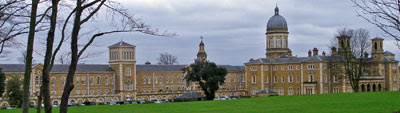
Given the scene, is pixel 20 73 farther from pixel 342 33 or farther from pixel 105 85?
pixel 342 33

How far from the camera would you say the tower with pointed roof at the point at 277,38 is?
10019 centimetres

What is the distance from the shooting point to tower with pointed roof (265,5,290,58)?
100 m

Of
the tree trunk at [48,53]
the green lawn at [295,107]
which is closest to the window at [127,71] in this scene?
the green lawn at [295,107]

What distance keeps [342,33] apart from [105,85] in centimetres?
3869

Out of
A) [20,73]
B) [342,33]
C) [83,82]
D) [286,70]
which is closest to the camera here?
[342,33]

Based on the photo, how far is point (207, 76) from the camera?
71.5 meters

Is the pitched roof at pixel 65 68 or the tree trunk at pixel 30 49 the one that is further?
the pitched roof at pixel 65 68

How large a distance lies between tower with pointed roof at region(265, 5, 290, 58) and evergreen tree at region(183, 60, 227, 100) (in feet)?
97.2

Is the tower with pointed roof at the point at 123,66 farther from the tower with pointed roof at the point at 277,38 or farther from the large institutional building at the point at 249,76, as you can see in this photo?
the tower with pointed roof at the point at 277,38

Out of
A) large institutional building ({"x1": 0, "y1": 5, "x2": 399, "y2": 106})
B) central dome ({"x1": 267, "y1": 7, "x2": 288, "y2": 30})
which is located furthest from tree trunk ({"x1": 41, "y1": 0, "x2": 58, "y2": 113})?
central dome ({"x1": 267, "y1": 7, "x2": 288, "y2": 30})

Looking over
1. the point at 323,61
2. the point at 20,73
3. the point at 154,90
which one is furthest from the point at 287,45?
the point at 20,73

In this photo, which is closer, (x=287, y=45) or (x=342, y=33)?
(x=342, y=33)

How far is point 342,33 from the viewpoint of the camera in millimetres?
67562

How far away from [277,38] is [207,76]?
1282 inches
